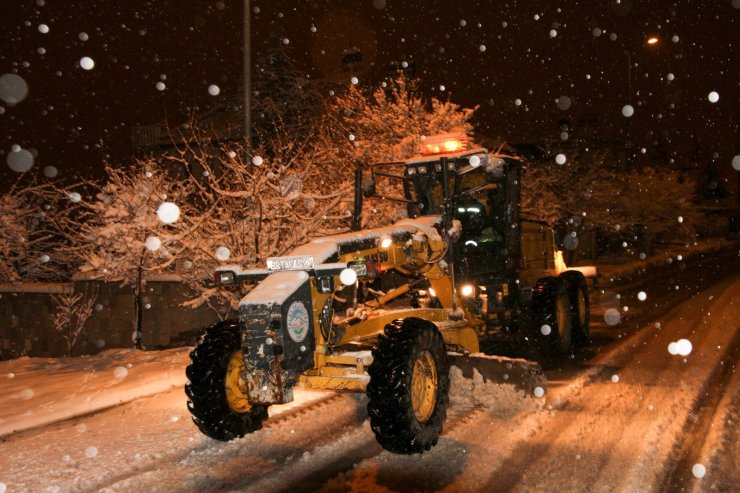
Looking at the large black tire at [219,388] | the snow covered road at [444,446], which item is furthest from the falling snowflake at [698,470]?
the large black tire at [219,388]

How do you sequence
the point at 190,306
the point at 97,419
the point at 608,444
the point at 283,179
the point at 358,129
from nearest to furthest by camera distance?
the point at 608,444
the point at 97,419
the point at 283,179
the point at 190,306
the point at 358,129

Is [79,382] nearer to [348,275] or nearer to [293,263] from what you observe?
[293,263]

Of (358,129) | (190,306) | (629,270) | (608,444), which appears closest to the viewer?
(608,444)

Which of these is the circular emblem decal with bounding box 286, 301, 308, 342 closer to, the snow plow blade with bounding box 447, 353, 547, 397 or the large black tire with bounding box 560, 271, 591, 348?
the snow plow blade with bounding box 447, 353, 547, 397

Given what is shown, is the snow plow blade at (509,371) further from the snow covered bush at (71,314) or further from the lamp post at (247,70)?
the snow covered bush at (71,314)

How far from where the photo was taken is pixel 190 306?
42.2 feet

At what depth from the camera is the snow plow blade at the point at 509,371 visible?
7.13 meters

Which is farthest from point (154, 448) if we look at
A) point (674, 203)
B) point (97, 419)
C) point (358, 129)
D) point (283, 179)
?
point (674, 203)

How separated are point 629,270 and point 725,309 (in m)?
11.8

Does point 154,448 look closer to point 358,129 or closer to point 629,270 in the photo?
point 358,129

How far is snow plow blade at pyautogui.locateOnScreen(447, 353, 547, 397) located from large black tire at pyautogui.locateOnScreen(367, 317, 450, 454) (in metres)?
0.91

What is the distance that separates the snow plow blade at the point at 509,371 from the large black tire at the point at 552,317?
2774 mm

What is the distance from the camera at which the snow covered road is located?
5.27 m

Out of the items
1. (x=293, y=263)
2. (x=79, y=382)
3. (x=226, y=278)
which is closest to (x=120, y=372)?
(x=79, y=382)
